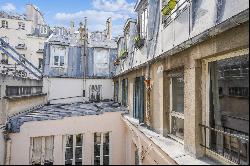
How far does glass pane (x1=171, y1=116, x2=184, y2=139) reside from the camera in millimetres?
7232

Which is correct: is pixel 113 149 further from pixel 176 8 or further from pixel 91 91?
pixel 91 91

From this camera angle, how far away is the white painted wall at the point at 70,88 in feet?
72.5

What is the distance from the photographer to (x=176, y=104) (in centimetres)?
770

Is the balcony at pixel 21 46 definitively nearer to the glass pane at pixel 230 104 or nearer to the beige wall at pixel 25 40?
the beige wall at pixel 25 40

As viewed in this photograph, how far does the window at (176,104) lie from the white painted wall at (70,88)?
1607 cm

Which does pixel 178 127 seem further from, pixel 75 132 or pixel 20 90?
pixel 20 90

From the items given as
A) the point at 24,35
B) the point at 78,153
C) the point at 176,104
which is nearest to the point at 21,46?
the point at 24,35

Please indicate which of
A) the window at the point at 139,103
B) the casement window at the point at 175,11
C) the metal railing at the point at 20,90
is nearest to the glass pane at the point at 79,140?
the window at the point at 139,103

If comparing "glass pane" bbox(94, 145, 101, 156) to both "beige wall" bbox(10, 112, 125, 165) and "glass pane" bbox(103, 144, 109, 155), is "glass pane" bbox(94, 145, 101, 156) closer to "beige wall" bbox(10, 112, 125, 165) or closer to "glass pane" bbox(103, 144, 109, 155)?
"glass pane" bbox(103, 144, 109, 155)

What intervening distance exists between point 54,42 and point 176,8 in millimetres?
17012

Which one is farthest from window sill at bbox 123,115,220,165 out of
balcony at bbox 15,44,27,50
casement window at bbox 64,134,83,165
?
balcony at bbox 15,44,27,50

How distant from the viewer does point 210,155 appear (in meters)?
5.48

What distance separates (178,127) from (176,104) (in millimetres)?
719

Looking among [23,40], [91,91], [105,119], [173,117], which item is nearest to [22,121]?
[105,119]
